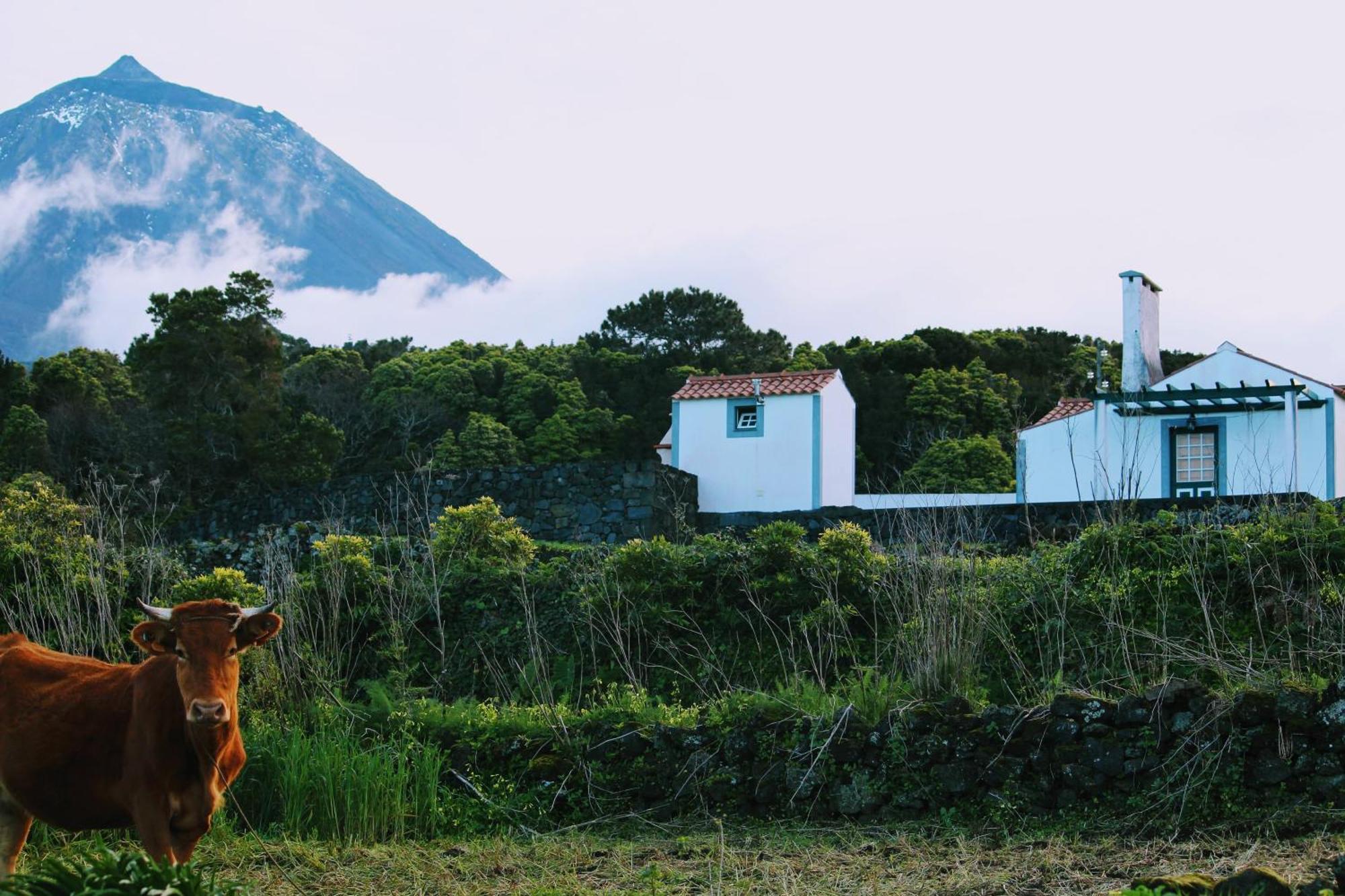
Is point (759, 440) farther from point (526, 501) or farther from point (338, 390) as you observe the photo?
point (338, 390)

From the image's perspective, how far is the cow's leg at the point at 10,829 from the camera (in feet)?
19.3

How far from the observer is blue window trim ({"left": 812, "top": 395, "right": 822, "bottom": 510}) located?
1036 inches

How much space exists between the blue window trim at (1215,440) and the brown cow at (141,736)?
2000 centimetres

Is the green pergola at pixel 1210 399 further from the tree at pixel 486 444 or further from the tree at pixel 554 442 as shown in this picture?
the tree at pixel 486 444

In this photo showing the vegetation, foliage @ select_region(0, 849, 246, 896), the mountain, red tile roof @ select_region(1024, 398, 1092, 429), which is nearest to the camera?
foliage @ select_region(0, 849, 246, 896)

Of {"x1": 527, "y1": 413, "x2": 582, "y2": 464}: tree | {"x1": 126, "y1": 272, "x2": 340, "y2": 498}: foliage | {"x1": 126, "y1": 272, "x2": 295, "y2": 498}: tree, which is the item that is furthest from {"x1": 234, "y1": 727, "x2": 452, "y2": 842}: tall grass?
{"x1": 527, "y1": 413, "x2": 582, "y2": 464}: tree

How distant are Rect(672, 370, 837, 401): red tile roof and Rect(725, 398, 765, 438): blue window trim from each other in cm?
14

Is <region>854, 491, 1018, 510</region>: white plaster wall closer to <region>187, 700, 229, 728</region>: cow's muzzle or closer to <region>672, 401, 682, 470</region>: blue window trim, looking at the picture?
<region>672, 401, 682, 470</region>: blue window trim

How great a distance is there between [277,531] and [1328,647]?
12.0 m

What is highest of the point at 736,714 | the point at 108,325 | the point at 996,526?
the point at 108,325

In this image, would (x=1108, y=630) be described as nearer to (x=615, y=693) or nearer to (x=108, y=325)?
(x=615, y=693)

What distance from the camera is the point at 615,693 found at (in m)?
9.18

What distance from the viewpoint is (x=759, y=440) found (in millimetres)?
26500

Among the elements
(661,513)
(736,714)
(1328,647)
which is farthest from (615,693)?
(661,513)
